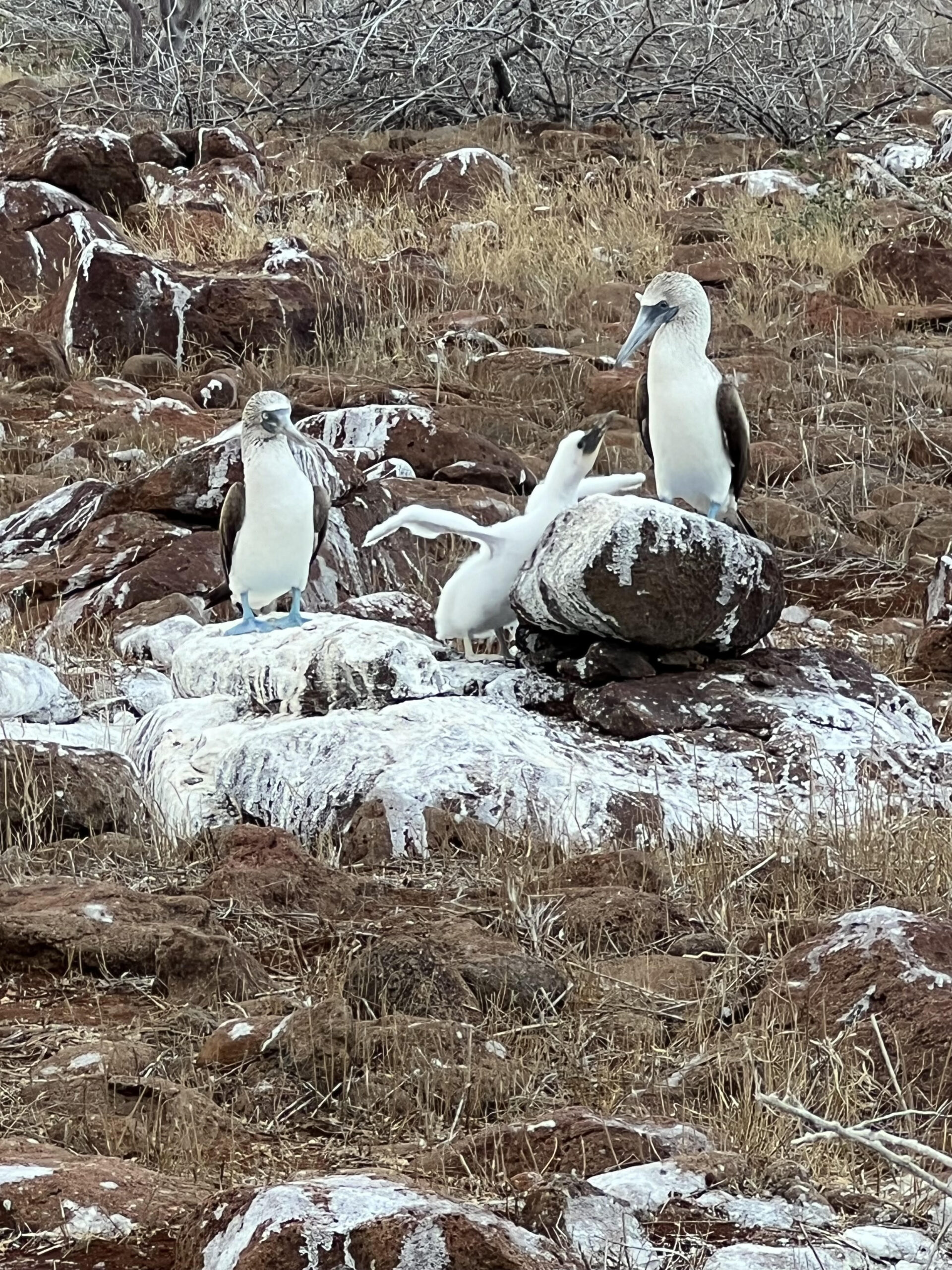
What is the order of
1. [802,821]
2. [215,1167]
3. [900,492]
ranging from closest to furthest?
1. [215,1167]
2. [802,821]
3. [900,492]

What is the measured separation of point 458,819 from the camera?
191 inches

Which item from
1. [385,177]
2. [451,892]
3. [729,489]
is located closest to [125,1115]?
[451,892]

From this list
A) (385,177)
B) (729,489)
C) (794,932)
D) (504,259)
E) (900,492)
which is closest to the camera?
(794,932)

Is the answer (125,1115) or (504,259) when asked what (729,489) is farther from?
(504,259)

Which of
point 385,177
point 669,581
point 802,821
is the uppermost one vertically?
point 385,177

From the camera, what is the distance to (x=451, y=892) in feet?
14.9

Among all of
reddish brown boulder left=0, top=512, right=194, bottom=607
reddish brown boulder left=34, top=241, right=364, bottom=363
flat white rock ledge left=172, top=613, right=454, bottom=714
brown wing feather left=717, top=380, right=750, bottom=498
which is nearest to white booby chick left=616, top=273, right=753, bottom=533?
brown wing feather left=717, top=380, right=750, bottom=498

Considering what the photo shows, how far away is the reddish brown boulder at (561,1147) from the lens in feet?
9.32

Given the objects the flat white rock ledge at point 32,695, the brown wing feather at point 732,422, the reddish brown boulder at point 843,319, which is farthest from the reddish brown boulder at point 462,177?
the flat white rock ledge at point 32,695

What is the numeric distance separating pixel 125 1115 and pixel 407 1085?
47 cm

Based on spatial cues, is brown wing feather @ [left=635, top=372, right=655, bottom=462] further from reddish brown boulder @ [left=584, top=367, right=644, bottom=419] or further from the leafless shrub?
the leafless shrub

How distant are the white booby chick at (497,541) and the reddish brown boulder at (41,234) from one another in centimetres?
736

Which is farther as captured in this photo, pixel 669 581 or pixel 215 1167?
pixel 669 581

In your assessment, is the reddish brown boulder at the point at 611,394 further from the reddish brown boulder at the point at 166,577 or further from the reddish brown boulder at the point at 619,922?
the reddish brown boulder at the point at 619,922
